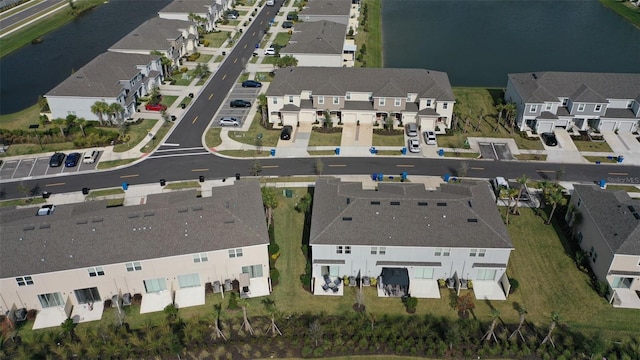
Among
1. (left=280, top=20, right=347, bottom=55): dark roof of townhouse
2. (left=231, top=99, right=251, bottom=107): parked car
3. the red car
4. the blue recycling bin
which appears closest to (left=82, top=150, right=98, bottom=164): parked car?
the red car

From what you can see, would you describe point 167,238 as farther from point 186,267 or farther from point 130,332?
point 130,332

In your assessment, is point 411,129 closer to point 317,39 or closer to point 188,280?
point 317,39

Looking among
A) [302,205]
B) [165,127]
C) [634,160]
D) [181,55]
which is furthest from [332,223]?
[181,55]

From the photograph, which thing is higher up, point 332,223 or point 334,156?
point 332,223

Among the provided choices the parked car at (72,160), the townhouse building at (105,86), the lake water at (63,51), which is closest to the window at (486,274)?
the parked car at (72,160)

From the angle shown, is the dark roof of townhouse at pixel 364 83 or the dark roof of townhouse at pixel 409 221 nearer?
the dark roof of townhouse at pixel 409 221

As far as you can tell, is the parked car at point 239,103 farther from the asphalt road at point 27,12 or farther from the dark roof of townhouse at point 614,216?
the asphalt road at point 27,12

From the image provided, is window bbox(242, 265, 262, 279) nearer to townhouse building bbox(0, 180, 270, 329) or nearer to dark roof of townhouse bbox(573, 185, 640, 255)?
townhouse building bbox(0, 180, 270, 329)
